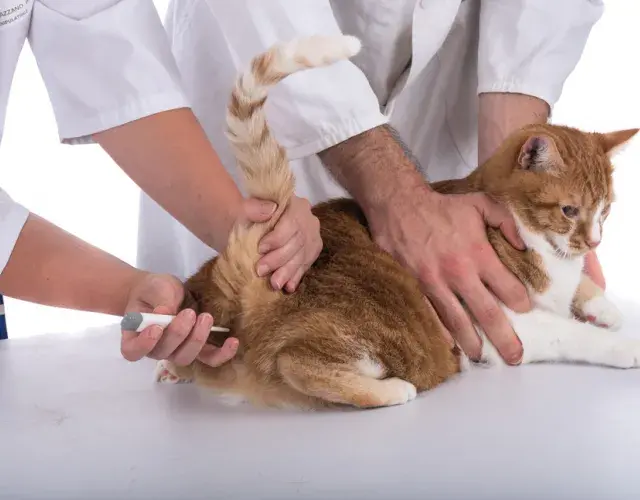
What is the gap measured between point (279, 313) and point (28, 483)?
0.40 metres

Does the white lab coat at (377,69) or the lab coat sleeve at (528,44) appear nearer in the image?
the white lab coat at (377,69)

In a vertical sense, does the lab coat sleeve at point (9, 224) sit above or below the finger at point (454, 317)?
above

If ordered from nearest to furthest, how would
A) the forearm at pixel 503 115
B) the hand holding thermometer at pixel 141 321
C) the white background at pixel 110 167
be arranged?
1. the hand holding thermometer at pixel 141 321
2. the forearm at pixel 503 115
3. the white background at pixel 110 167

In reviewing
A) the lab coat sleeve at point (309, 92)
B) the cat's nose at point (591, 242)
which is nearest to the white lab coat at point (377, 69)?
the lab coat sleeve at point (309, 92)

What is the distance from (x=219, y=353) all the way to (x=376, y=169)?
444mm

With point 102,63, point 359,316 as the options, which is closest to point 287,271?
point 359,316

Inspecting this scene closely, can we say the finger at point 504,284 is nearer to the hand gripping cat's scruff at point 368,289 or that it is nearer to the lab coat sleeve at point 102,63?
the hand gripping cat's scruff at point 368,289

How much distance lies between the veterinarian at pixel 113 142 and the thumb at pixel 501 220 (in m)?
0.33

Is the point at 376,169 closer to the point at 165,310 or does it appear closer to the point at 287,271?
the point at 287,271

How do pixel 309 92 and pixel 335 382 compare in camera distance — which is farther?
pixel 309 92

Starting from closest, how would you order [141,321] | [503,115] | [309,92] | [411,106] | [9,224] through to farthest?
[141,321] < [9,224] < [309,92] < [503,115] < [411,106]

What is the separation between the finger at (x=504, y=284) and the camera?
4.20 ft

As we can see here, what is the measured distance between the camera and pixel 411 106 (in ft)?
5.73

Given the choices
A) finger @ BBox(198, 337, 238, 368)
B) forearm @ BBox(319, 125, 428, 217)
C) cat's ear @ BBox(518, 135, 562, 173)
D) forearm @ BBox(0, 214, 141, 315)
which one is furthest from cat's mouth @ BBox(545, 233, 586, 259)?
forearm @ BBox(0, 214, 141, 315)
